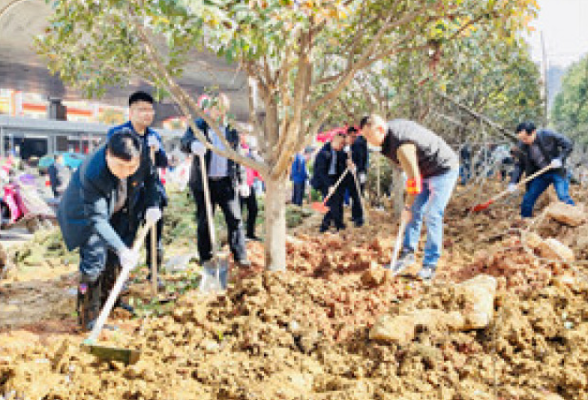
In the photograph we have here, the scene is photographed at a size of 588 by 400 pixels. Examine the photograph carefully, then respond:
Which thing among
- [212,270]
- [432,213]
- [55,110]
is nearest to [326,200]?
[432,213]

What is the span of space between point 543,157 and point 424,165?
2660 millimetres

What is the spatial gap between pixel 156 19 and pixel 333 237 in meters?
3.77

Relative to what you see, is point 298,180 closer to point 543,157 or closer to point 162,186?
point 543,157

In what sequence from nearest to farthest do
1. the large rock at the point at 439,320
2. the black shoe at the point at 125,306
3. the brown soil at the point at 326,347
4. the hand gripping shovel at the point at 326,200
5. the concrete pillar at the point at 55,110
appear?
the brown soil at the point at 326,347 → the large rock at the point at 439,320 → the black shoe at the point at 125,306 → the hand gripping shovel at the point at 326,200 → the concrete pillar at the point at 55,110

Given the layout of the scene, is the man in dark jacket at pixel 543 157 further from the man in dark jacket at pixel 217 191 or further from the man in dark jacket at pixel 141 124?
the man in dark jacket at pixel 141 124

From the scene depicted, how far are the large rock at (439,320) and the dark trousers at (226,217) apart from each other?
6.39 feet

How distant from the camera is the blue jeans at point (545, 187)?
5.75 m

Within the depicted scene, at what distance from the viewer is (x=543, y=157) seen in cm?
575

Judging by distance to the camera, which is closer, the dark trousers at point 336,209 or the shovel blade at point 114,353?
the shovel blade at point 114,353

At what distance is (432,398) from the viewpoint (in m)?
2.31

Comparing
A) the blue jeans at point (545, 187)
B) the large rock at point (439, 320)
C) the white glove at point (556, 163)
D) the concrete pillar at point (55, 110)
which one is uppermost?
the concrete pillar at point (55, 110)

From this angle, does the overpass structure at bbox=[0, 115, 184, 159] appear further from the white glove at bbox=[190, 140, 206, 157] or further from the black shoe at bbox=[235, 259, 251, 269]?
the black shoe at bbox=[235, 259, 251, 269]

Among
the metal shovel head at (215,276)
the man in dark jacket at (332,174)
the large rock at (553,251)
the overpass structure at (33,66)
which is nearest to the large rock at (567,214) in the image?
the large rock at (553,251)

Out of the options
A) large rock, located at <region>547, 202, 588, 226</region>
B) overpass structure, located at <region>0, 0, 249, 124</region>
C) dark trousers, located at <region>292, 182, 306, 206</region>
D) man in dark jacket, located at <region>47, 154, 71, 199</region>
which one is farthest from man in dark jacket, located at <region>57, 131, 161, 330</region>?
overpass structure, located at <region>0, 0, 249, 124</region>
